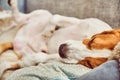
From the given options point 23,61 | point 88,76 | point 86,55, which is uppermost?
point 88,76

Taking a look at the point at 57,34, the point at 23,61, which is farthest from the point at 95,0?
the point at 23,61

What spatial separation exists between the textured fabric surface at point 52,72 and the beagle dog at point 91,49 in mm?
86

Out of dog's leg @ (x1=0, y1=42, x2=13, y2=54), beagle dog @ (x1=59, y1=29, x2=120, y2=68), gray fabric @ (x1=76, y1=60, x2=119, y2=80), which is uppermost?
gray fabric @ (x1=76, y1=60, x2=119, y2=80)

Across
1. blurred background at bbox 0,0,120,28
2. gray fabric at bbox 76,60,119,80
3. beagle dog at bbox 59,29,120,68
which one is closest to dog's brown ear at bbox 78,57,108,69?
beagle dog at bbox 59,29,120,68

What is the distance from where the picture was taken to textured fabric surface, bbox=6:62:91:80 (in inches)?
52.6

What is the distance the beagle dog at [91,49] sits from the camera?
4.95ft

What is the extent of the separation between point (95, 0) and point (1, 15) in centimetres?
77

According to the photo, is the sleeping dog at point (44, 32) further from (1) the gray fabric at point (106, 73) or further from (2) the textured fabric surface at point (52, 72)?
(1) the gray fabric at point (106, 73)

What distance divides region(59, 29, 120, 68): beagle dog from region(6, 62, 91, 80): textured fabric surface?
0.09 metres

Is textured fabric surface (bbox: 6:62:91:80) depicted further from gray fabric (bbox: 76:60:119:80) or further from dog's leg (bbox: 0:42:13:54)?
dog's leg (bbox: 0:42:13:54)

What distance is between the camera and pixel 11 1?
1.99 meters

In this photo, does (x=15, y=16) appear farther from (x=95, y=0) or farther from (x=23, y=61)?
(x=95, y=0)

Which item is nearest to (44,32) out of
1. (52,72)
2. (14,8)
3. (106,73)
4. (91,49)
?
(14,8)

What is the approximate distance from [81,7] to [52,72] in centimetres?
86
